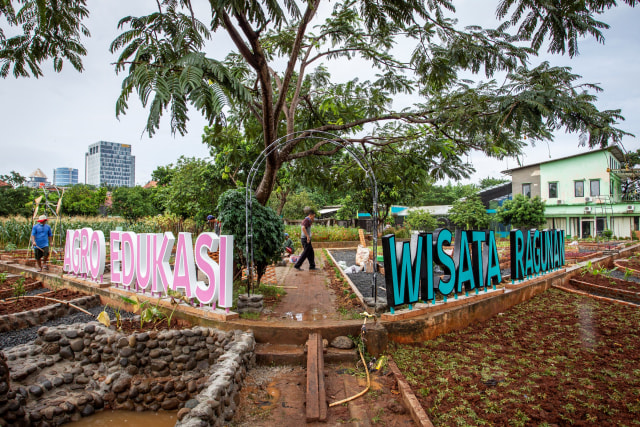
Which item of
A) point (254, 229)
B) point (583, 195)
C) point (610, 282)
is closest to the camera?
point (254, 229)

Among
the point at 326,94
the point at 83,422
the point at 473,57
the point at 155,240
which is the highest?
the point at 326,94

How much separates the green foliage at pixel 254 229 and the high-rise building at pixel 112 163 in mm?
128188

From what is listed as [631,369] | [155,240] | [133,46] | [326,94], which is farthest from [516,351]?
[326,94]

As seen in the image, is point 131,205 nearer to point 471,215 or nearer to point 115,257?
point 471,215

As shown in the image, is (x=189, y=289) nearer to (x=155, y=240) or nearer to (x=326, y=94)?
(x=155, y=240)

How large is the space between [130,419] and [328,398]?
2.19 m

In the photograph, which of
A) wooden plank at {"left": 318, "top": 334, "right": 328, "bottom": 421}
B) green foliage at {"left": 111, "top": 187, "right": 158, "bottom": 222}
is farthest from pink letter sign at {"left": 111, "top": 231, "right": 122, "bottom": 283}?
green foliage at {"left": 111, "top": 187, "right": 158, "bottom": 222}

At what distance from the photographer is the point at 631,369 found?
3.98m

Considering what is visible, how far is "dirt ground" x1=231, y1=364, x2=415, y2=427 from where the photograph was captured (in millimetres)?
3320

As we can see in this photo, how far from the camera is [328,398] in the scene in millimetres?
3693

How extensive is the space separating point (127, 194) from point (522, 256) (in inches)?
1596

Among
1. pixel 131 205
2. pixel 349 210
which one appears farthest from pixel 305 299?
pixel 131 205

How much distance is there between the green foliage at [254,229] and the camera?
245 inches

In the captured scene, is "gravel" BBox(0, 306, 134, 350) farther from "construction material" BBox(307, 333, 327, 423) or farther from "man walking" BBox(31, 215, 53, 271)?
"man walking" BBox(31, 215, 53, 271)
